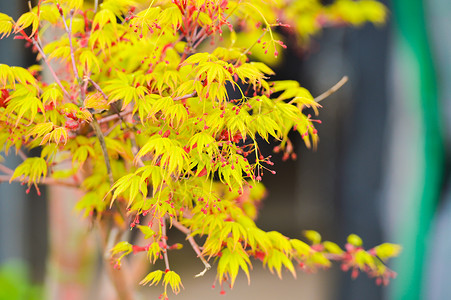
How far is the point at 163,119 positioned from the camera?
107 centimetres

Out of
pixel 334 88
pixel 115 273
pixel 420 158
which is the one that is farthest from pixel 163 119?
pixel 420 158

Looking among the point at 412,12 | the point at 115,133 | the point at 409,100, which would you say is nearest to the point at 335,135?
the point at 409,100

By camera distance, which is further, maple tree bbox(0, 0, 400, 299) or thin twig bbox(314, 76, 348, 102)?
thin twig bbox(314, 76, 348, 102)

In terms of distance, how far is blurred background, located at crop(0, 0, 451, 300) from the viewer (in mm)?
3209

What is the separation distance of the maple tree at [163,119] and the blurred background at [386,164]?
196cm

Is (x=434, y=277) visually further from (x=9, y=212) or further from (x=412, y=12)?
(x=9, y=212)

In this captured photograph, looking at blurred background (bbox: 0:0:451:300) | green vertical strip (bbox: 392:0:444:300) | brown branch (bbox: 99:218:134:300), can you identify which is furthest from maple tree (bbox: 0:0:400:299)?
green vertical strip (bbox: 392:0:444:300)

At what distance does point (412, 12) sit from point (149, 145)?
291 centimetres

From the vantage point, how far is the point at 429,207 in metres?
3.33

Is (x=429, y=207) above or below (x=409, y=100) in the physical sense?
below

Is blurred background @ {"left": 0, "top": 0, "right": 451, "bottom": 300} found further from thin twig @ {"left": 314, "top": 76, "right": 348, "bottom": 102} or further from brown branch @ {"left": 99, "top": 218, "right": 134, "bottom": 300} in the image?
thin twig @ {"left": 314, "top": 76, "right": 348, "bottom": 102}

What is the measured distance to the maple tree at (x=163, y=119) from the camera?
102 centimetres

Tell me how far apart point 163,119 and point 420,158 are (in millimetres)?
2798

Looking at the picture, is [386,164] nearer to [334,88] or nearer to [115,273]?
[334,88]
